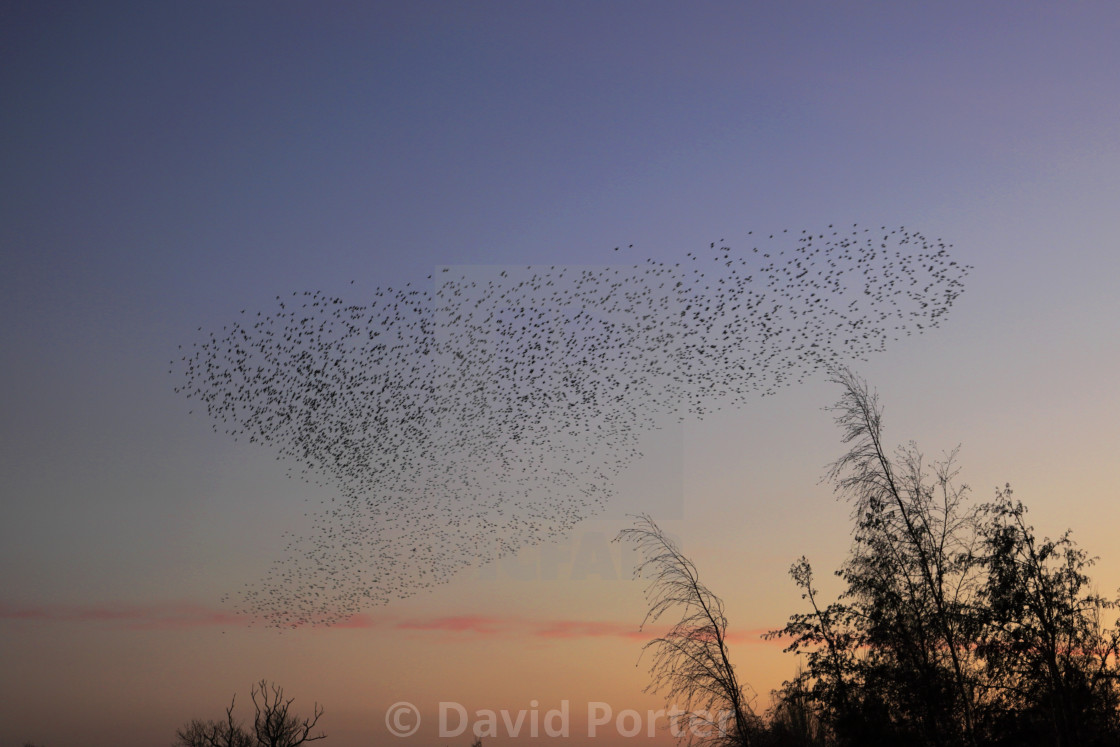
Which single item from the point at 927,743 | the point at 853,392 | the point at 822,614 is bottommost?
the point at 927,743

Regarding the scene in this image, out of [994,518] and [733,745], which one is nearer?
[733,745]

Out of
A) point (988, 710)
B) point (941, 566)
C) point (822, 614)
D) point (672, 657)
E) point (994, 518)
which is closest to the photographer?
point (672, 657)

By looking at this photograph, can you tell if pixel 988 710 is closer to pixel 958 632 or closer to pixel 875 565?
pixel 958 632

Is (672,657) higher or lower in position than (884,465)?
lower

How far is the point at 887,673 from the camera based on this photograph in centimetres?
2766

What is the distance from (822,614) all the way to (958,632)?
7987mm

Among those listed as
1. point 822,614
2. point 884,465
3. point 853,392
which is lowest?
point 822,614

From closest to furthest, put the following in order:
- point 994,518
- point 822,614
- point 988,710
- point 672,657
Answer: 1. point 672,657
2. point 994,518
3. point 988,710
4. point 822,614

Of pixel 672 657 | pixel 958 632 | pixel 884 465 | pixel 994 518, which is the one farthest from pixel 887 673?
pixel 672 657

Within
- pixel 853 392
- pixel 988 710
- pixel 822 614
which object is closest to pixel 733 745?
pixel 853 392

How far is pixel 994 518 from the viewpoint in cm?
2406

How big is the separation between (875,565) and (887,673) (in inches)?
189

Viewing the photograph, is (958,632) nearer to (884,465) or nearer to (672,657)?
(884,465)

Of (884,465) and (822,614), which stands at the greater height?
(884,465)
